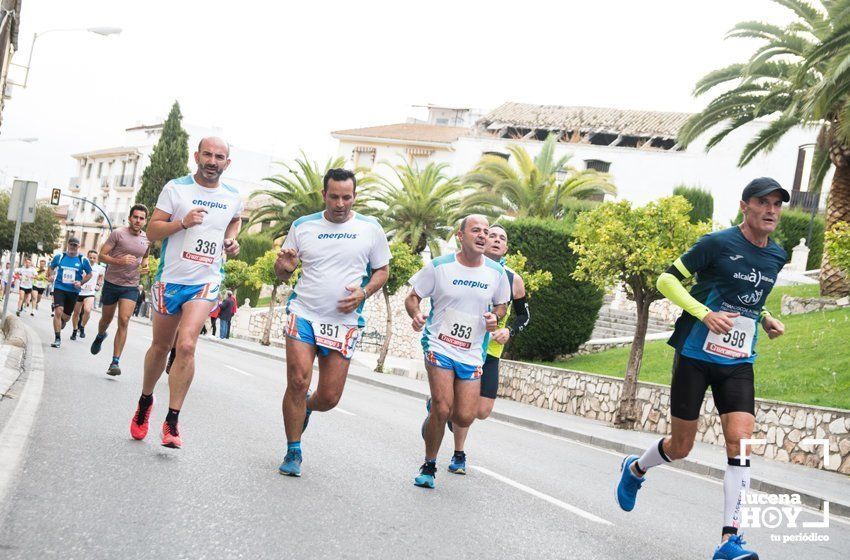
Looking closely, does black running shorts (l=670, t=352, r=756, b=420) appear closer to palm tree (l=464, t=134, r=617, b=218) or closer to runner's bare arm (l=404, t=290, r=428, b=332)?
runner's bare arm (l=404, t=290, r=428, b=332)

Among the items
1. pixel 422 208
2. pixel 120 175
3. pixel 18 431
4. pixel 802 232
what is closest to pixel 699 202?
pixel 802 232

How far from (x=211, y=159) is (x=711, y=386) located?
145 inches

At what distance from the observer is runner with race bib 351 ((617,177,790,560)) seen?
6.22m

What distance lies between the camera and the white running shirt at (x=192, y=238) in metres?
7.61

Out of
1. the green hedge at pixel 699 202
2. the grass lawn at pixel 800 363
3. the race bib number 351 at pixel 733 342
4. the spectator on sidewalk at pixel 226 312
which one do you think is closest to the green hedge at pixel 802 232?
the green hedge at pixel 699 202

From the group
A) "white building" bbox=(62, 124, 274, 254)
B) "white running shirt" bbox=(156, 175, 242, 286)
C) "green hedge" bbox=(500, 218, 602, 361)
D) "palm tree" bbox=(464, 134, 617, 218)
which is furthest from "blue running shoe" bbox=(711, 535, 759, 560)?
"white building" bbox=(62, 124, 274, 254)

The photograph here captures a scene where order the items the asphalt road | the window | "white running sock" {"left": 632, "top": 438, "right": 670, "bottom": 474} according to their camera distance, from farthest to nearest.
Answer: the window < "white running sock" {"left": 632, "top": 438, "right": 670, "bottom": 474} < the asphalt road

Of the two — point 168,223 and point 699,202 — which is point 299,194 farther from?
point 168,223

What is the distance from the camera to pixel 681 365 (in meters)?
6.43

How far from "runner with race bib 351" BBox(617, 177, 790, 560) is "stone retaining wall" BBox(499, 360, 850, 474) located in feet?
28.0

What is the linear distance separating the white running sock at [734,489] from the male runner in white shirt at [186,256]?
364cm

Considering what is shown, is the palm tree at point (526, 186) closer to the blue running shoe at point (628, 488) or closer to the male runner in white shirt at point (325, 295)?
the male runner in white shirt at point (325, 295)

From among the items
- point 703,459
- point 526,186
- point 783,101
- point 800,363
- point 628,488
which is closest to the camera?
point 628,488

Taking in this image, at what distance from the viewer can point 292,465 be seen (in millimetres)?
7160
